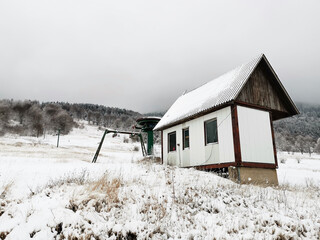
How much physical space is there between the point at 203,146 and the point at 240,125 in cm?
254

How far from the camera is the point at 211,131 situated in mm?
12492

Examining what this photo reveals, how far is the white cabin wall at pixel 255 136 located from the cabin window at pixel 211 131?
4.81ft

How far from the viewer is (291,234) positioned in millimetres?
4816

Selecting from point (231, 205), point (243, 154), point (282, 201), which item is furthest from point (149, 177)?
point (243, 154)

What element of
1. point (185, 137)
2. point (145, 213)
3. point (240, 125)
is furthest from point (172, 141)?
point (145, 213)

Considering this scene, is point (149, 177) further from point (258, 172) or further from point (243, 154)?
point (258, 172)

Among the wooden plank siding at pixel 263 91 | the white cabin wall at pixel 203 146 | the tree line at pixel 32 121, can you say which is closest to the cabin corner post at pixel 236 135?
the white cabin wall at pixel 203 146

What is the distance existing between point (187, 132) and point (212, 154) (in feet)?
10.1

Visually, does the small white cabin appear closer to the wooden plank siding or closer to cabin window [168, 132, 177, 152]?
the wooden plank siding

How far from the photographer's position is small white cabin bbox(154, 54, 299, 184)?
10.8m

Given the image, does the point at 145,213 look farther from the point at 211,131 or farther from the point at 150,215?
the point at 211,131

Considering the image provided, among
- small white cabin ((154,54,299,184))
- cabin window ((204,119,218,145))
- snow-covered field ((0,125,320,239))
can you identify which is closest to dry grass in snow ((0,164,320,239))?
snow-covered field ((0,125,320,239))

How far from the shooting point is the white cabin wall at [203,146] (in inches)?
439

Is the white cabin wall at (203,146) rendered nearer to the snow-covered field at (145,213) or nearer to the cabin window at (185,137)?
the cabin window at (185,137)
